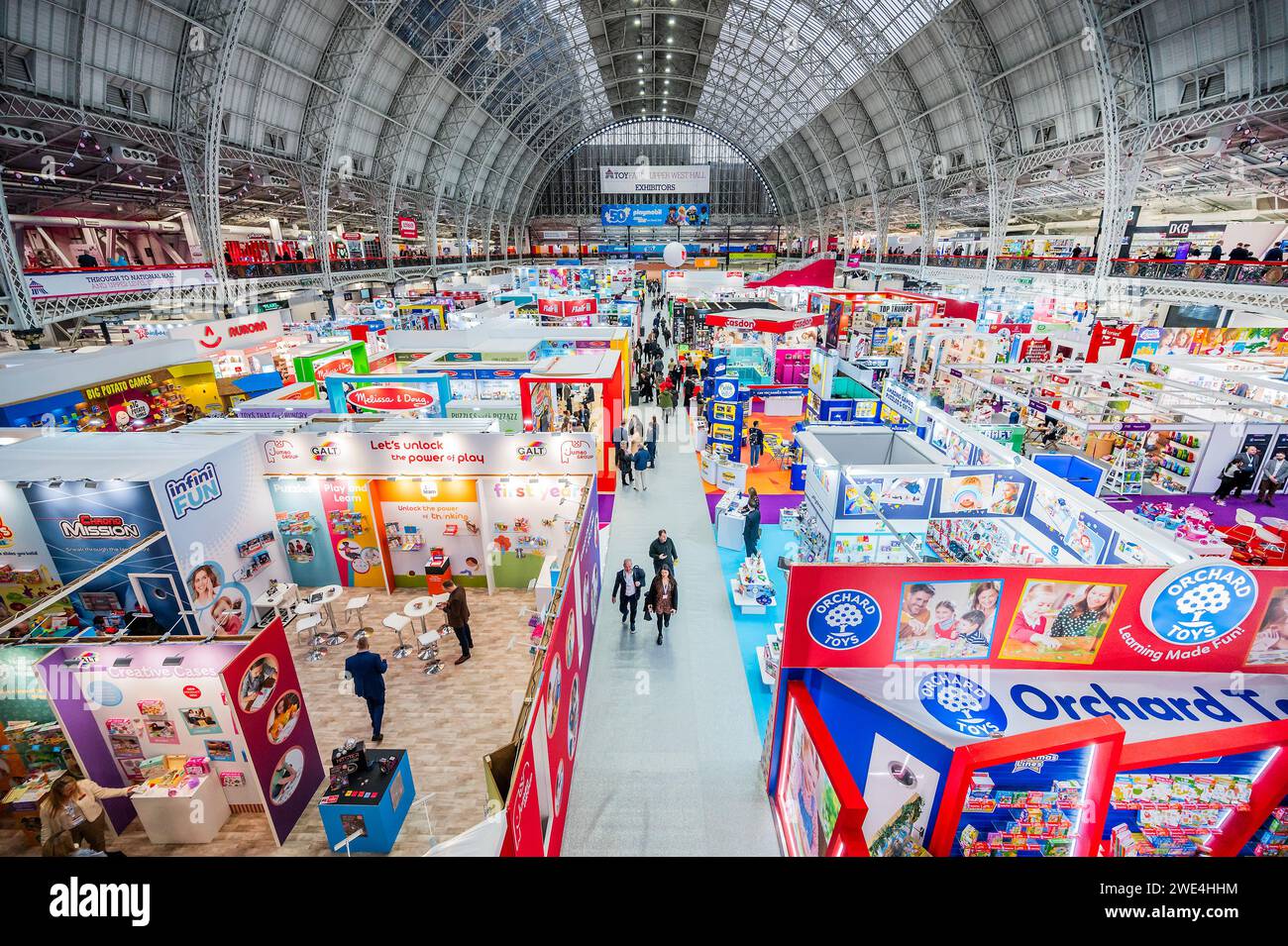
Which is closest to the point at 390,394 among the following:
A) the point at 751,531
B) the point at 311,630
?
the point at 311,630

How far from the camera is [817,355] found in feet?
55.0

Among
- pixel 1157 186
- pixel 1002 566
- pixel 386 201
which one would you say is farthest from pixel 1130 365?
pixel 386 201

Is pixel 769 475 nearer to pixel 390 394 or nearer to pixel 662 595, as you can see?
pixel 662 595

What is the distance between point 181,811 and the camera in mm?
4781

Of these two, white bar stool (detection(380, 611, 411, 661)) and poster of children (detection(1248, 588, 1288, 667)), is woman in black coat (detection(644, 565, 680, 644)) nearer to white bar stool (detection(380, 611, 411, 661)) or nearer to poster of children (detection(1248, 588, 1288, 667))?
white bar stool (detection(380, 611, 411, 661))

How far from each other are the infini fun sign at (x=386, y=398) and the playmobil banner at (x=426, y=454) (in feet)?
8.22

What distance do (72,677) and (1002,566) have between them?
7.45 metres

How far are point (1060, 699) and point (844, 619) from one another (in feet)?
5.23

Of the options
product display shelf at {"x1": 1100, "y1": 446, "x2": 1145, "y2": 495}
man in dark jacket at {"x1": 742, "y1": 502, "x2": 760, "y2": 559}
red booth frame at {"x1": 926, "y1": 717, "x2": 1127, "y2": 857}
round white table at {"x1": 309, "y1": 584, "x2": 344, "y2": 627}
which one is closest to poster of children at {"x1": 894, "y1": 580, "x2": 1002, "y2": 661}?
red booth frame at {"x1": 926, "y1": 717, "x2": 1127, "y2": 857}

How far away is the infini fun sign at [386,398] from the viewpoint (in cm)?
1030

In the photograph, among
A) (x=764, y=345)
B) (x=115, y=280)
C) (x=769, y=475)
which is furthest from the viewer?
(x=764, y=345)

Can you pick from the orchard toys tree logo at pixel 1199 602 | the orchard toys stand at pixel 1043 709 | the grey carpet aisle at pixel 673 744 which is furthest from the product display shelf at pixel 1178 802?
the grey carpet aisle at pixel 673 744

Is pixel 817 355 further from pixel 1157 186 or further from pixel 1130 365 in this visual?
pixel 1157 186

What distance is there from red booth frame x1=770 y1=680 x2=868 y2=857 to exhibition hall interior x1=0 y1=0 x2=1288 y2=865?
31 millimetres
